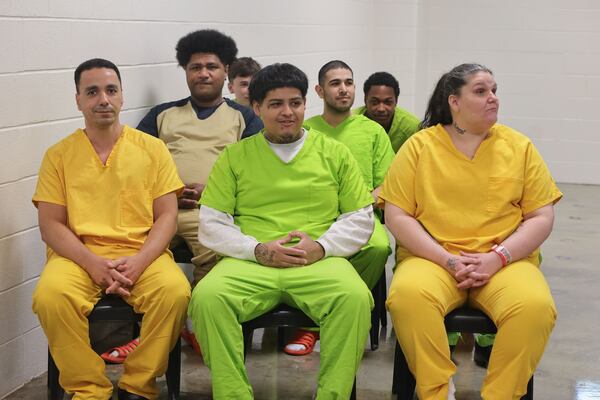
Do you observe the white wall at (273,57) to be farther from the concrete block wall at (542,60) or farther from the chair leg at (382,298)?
the chair leg at (382,298)

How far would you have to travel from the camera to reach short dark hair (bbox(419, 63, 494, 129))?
3.03m

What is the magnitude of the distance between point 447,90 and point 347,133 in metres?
0.82

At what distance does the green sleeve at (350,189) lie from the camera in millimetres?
3023

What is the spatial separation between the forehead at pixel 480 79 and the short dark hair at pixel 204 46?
125 centimetres

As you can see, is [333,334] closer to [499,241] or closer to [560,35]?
[499,241]

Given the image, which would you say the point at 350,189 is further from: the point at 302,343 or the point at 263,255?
the point at 302,343

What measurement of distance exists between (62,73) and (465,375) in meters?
1.86

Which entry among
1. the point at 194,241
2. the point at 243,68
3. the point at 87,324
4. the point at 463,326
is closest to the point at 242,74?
the point at 243,68

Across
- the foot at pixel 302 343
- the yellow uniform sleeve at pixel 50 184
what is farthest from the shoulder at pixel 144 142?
the foot at pixel 302 343

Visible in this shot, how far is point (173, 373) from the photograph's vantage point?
294 centimetres

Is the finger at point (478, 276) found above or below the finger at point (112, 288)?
above

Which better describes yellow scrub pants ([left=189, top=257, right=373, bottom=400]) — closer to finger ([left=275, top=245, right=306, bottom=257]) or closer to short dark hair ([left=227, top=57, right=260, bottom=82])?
finger ([left=275, top=245, right=306, bottom=257])

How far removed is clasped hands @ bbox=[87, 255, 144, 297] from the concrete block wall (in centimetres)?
512

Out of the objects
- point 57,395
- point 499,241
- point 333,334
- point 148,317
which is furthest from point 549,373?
point 57,395
